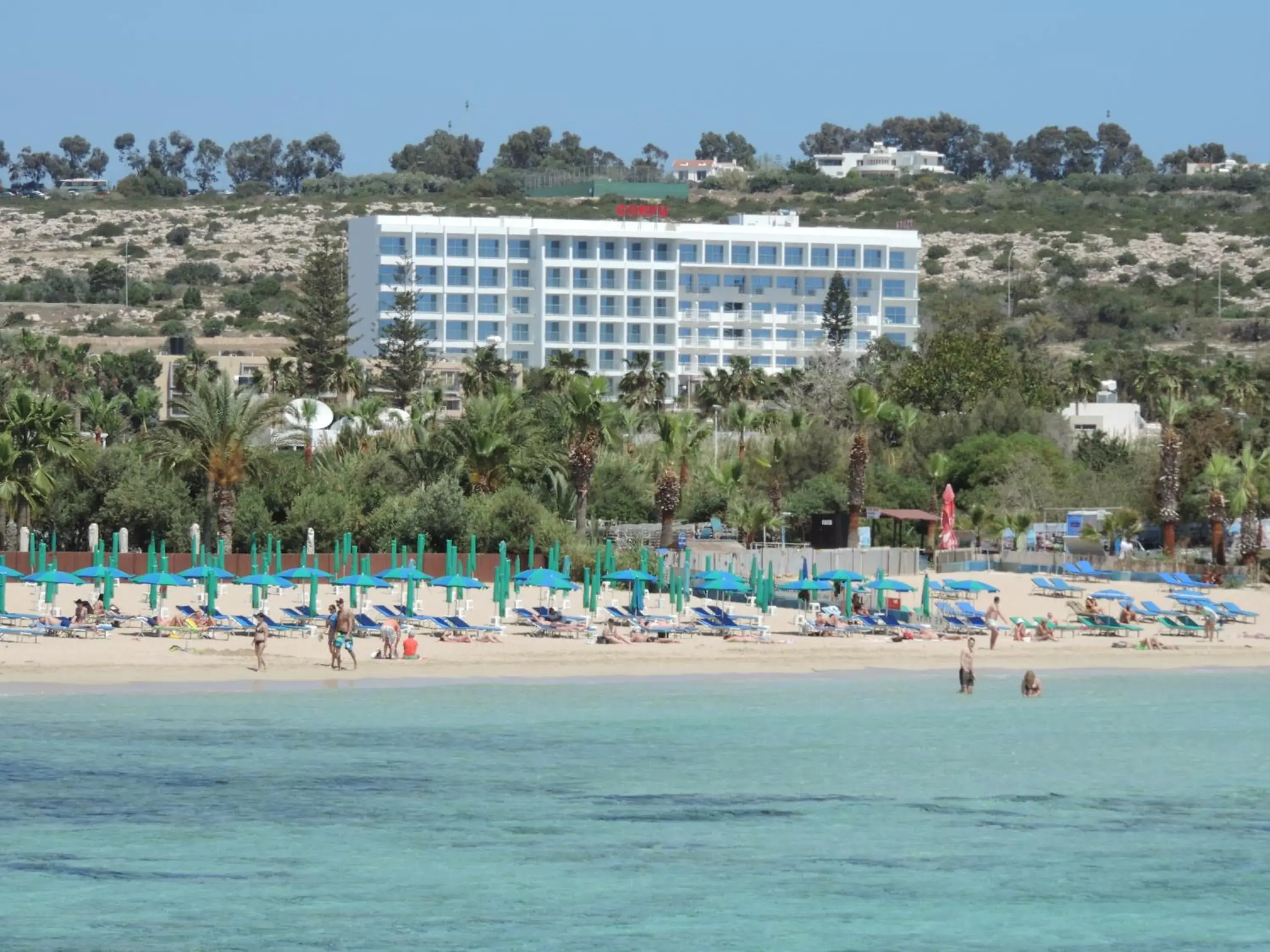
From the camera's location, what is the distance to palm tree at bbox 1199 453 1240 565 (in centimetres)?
5306

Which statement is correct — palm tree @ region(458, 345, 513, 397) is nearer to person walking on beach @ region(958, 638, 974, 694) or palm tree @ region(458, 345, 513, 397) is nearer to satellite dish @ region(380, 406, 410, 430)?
satellite dish @ region(380, 406, 410, 430)

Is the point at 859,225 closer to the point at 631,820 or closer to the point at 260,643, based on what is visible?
the point at 260,643

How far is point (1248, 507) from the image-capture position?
2100 inches

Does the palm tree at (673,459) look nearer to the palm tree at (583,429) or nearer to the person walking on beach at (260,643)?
the palm tree at (583,429)

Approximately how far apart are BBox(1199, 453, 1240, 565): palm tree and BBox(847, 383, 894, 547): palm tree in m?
9.05

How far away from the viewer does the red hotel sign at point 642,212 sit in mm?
108812

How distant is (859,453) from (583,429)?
26.1 feet

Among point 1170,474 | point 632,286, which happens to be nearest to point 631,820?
point 1170,474

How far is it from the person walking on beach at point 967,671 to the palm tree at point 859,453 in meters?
16.6

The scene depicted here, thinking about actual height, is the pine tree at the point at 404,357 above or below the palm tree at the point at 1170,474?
above

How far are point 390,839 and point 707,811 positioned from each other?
4.48 m

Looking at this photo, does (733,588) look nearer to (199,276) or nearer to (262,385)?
(262,385)

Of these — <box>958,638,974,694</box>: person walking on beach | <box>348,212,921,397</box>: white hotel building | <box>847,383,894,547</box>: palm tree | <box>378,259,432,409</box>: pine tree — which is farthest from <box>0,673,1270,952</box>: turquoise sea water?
<box>348,212,921,397</box>: white hotel building

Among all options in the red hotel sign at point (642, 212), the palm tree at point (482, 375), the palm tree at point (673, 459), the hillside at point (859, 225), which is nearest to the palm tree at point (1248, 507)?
the palm tree at point (673, 459)
